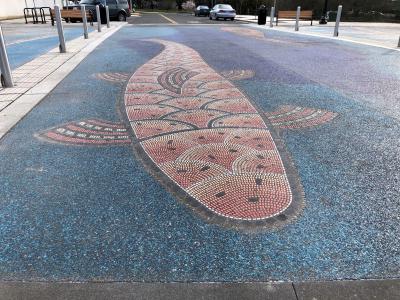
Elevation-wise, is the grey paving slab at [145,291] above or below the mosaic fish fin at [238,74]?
below

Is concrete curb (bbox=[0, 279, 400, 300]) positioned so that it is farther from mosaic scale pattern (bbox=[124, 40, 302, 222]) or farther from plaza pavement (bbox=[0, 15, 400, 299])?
mosaic scale pattern (bbox=[124, 40, 302, 222])

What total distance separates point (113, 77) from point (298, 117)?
438 cm

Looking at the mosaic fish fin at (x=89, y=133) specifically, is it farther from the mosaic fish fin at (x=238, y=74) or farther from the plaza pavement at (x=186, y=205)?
the mosaic fish fin at (x=238, y=74)

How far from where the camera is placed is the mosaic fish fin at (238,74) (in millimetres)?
7886

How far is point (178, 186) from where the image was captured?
130 inches

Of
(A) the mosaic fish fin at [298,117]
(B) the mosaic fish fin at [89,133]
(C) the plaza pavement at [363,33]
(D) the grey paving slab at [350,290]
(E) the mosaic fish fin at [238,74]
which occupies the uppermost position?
(C) the plaza pavement at [363,33]

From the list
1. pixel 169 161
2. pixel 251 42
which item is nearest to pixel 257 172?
pixel 169 161

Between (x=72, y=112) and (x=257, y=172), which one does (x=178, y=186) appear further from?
(x=72, y=112)

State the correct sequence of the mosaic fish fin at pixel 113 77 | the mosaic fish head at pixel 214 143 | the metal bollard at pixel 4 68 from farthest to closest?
the mosaic fish fin at pixel 113 77 < the metal bollard at pixel 4 68 < the mosaic fish head at pixel 214 143

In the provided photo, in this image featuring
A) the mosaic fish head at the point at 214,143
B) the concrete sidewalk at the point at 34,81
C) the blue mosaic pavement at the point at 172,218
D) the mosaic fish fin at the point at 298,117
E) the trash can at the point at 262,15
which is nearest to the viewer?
the blue mosaic pavement at the point at 172,218

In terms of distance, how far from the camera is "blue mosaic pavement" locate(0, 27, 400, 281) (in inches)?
91.7

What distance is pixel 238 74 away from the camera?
323 inches

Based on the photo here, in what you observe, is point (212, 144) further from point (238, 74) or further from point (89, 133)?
point (238, 74)

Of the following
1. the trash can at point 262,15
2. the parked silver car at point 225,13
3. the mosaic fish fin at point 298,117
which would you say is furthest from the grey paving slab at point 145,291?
→ the parked silver car at point 225,13
